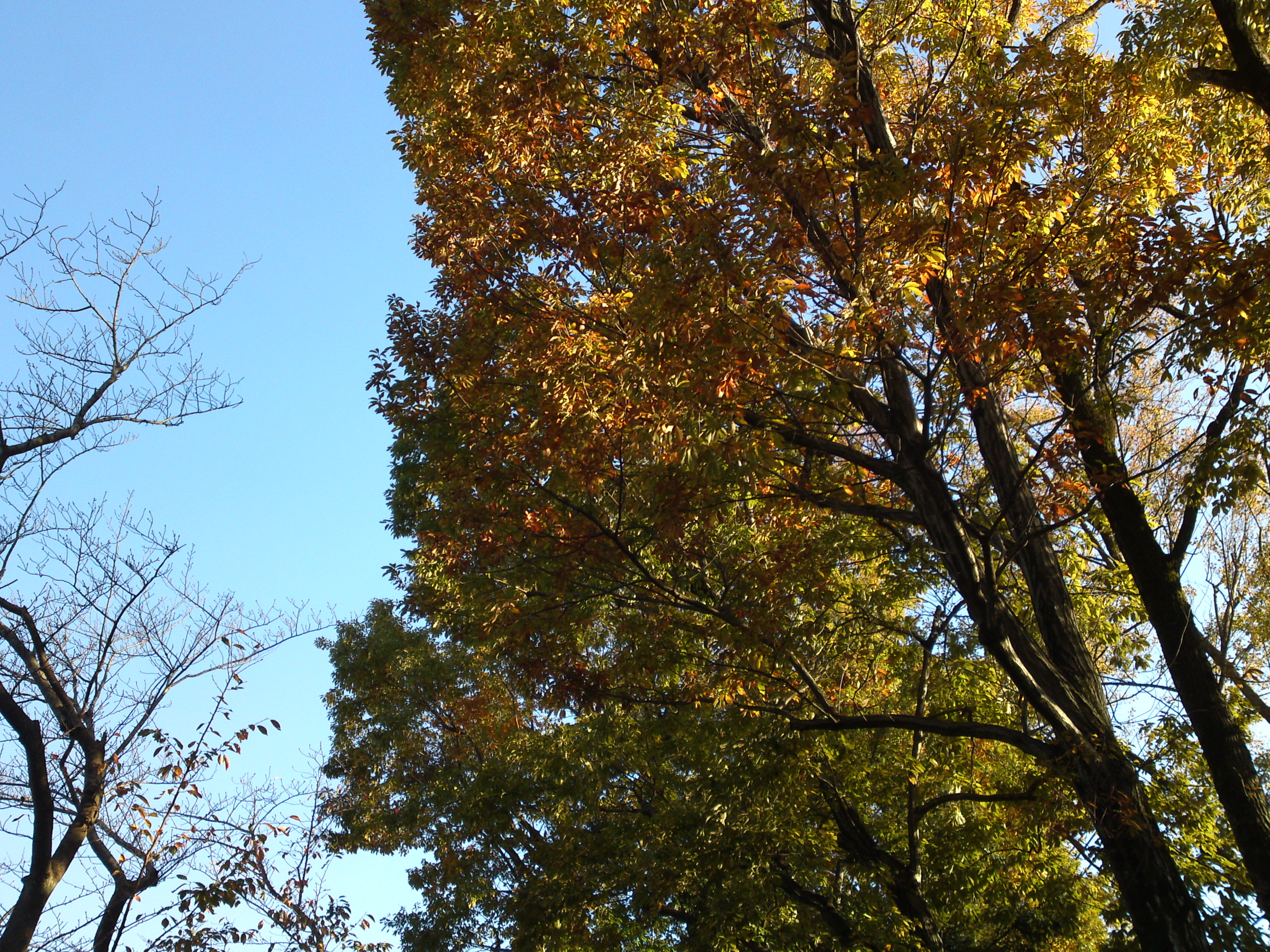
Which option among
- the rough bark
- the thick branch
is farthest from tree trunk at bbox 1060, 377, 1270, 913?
the rough bark

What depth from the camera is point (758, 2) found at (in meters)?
6.30

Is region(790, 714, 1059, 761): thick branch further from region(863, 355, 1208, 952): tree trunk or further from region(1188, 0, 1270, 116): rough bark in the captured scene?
region(1188, 0, 1270, 116): rough bark

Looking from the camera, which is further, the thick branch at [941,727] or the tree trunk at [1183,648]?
the tree trunk at [1183,648]

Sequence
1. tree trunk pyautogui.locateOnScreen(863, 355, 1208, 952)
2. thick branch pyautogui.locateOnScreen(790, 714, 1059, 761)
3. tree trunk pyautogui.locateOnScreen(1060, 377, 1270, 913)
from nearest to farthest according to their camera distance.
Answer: tree trunk pyautogui.locateOnScreen(863, 355, 1208, 952), thick branch pyautogui.locateOnScreen(790, 714, 1059, 761), tree trunk pyautogui.locateOnScreen(1060, 377, 1270, 913)

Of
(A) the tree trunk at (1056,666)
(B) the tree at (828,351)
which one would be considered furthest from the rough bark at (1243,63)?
(A) the tree trunk at (1056,666)

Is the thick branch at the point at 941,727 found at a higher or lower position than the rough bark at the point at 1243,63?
lower

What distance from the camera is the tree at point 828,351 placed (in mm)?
5867

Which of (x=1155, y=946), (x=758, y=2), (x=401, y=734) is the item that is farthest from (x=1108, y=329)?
(x=401, y=734)

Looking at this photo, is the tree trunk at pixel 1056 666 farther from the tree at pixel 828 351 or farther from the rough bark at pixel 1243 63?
the rough bark at pixel 1243 63

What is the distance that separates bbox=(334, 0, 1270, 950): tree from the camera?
5867mm

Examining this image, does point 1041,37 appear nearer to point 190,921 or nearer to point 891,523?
point 891,523

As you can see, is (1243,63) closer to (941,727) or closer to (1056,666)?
(1056,666)

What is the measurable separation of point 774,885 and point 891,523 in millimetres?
4108

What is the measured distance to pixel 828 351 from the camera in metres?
5.78
